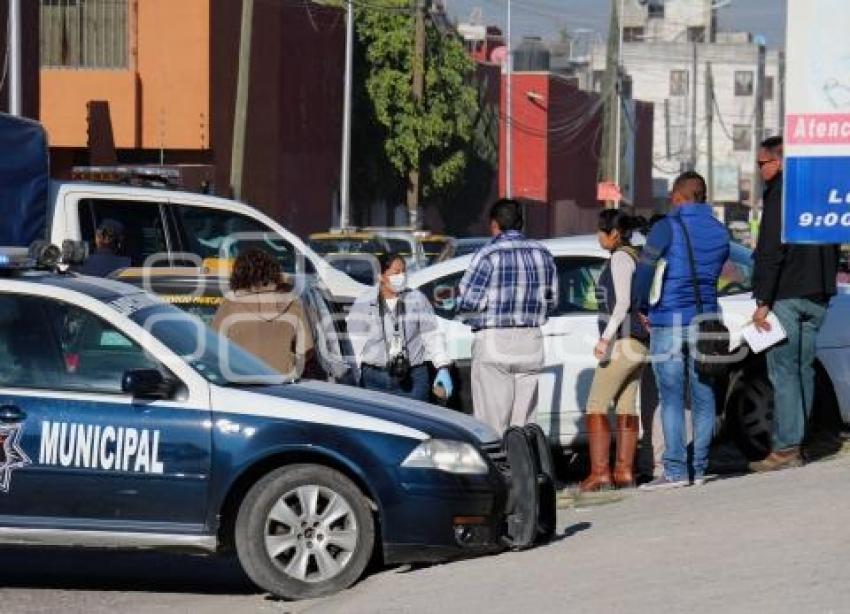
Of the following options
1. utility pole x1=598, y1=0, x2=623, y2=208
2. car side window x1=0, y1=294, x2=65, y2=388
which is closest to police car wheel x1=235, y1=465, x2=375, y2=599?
car side window x1=0, y1=294, x2=65, y2=388

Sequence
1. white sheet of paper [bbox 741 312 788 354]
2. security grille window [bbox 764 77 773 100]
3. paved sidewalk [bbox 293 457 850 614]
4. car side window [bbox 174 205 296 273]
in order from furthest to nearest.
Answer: security grille window [bbox 764 77 773 100] < car side window [bbox 174 205 296 273] < white sheet of paper [bbox 741 312 788 354] < paved sidewalk [bbox 293 457 850 614]

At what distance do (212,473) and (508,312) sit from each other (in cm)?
309

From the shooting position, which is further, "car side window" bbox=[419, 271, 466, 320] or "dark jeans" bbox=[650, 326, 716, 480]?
"car side window" bbox=[419, 271, 466, 320]

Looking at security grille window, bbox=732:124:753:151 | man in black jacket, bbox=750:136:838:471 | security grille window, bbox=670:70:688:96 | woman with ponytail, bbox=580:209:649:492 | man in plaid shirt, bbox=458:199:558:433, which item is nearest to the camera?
man in plaid shirt, bbox=458:199:558:433

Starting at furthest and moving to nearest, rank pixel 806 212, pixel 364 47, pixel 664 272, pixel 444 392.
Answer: pixel 364 47 → pixel 444 392 → pixel 664 272 → pixel 806 212

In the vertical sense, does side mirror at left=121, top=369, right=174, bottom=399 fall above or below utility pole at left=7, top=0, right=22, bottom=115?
below

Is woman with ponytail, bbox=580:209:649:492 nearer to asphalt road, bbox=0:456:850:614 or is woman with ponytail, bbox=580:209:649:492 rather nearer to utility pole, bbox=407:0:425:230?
asphalt road, bbox=0:456:850:614

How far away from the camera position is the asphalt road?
7902 millimetres

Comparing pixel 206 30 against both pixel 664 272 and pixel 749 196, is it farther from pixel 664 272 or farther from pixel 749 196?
pixel 749 196

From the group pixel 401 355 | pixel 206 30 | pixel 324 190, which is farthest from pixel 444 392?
pixel 324 190

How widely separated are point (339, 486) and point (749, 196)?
102 m

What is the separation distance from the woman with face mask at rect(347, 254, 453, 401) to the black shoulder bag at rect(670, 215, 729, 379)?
2.20 metres

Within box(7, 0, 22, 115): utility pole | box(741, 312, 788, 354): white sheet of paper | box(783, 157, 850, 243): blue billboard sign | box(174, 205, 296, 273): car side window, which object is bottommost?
box(741, 312, 788, 354): white sheet of paper

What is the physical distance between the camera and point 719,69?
113m
